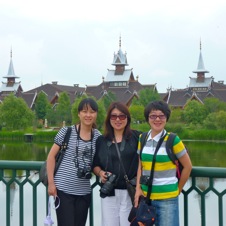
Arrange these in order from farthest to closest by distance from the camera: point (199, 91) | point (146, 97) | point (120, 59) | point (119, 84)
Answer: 1. point (120, 59)
2. point (119, 84)
3. point (199, 91)
4. point (146, 97)

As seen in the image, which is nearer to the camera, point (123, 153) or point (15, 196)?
point (123, 153)

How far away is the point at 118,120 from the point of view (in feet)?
10.4

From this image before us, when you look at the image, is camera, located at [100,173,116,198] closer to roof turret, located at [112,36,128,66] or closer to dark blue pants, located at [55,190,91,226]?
dark blue pants, located at [55,190,91,226]

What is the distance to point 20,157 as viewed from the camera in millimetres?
24969

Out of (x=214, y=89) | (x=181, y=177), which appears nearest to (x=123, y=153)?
(x=181, y=177)

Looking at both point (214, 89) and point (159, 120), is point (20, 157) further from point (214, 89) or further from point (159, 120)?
point (214, 89)

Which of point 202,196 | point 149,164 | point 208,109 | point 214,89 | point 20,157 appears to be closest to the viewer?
point 149,164

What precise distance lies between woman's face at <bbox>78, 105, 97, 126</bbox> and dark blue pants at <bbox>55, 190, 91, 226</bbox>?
0.48 metres

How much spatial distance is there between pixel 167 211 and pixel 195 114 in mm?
38458

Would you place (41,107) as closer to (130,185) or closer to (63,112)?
(63,112)

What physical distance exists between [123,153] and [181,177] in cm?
39

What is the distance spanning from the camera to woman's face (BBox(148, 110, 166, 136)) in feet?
9.81

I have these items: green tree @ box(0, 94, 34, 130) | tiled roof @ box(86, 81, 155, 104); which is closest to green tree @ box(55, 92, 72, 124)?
green tree @ box(0, 94, 34, 130)

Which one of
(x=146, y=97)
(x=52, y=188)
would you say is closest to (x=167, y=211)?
(x=52, y=188)
